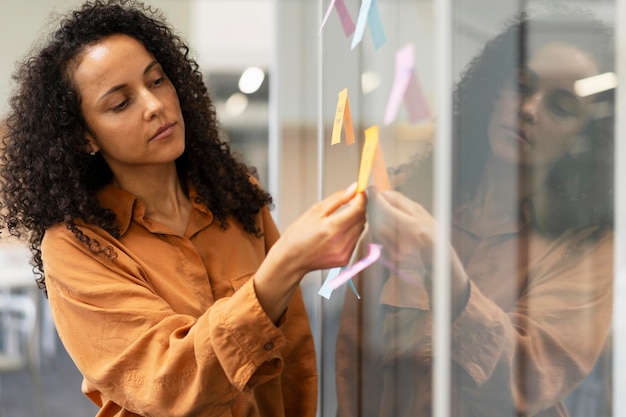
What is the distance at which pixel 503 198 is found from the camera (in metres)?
0.67

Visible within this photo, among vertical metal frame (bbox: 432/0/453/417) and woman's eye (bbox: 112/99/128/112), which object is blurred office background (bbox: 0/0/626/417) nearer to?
vertical metal frame (bbox: 432/0/453/417)

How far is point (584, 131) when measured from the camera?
0.59 metres

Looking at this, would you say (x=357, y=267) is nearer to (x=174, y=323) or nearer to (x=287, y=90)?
(x=174, y=323)

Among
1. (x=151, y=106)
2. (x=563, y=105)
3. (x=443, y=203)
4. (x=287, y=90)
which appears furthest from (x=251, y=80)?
(x=563, y=105)

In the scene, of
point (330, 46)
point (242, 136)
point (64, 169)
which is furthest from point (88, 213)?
point (242, 136)

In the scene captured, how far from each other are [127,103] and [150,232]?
0.72 feet

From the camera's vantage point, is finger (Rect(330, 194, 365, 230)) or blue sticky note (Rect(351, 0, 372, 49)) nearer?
finger (Rect(330, 194, 365, 230))

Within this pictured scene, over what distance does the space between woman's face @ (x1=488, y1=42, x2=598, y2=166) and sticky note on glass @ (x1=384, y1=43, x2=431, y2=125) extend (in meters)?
0.12

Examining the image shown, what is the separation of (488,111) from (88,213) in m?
0.74

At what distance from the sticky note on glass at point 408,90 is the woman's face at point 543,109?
0.12m

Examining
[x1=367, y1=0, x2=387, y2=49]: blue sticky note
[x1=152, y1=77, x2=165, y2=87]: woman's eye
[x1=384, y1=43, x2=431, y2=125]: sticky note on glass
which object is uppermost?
[x1=367, y1=0, x2=387, y2=49]: blue sticky note

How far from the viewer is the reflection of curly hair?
121 cm

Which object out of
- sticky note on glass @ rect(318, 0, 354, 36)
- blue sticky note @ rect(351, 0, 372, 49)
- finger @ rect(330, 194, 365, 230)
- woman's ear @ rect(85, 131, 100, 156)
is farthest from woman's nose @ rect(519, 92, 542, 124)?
woman's ear @ rect(85, 131, 100, 156)

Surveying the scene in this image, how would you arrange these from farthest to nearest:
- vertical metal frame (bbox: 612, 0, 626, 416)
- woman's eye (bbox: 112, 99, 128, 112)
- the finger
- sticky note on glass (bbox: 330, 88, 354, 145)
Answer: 1. woman's eye (bbox: 112, 99, 128, 112)
2. sticky note on glass (bbox: 330, 88, 354, 145)
3. the finger
4. vertical metal frame (bbox: 612, 0, 626, 416)
